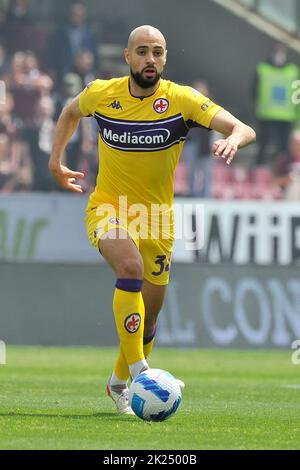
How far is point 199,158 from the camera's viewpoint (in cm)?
2058

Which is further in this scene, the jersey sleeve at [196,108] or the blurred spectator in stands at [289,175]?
the blurred spectator in stands at [289,175]

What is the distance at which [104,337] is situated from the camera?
707 inches

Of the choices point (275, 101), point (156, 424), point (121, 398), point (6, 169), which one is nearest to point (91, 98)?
point (121, 398)

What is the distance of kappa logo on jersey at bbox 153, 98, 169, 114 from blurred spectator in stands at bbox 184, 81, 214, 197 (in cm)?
1120

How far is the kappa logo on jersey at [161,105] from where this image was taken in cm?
896

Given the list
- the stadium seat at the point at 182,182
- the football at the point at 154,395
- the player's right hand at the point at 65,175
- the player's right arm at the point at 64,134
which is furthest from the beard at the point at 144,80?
the stadium seat at the point at 182,182

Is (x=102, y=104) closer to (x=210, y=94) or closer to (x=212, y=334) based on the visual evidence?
(x=212, y=334)

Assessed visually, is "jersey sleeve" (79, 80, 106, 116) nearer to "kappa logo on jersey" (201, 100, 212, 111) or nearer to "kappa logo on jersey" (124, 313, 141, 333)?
"kappa logo on jersey" (201, 100, 212, 111)

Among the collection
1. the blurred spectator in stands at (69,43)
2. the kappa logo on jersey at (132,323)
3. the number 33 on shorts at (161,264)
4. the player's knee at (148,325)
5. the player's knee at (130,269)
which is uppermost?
the blurred spectator in stands at (69,43)

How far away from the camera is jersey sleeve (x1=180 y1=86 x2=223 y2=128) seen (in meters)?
8.79

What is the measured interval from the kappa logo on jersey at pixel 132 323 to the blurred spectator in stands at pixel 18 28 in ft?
45.2

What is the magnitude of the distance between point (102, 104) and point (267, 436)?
3.06 m

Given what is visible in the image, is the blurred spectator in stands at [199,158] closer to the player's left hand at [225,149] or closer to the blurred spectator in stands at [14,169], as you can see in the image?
the blurred spectator in stands at [14,169]

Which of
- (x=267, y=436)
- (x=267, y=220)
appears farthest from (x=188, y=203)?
(x=267, y=436)
